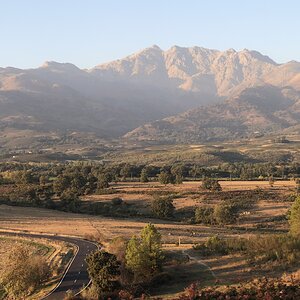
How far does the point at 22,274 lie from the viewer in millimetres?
50781

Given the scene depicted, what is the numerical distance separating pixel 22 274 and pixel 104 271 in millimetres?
9812

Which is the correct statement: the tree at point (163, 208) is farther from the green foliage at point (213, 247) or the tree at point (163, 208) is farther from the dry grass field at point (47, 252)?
the green foliage at point (213, 247)

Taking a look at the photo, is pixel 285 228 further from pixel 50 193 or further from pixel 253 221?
pixel 50 193

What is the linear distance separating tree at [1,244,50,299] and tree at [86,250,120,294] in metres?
7.07

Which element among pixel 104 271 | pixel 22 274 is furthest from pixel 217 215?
pixel 22 274

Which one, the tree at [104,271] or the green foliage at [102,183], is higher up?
the tree at [104,271]

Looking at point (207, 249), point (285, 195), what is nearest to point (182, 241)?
point (207, 249)

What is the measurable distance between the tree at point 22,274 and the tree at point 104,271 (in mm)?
7072

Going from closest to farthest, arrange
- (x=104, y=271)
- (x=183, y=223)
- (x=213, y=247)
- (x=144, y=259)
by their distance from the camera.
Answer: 1. (x=104, y=271)
2. (x=144, y=259)
3. (x=213, y=247)
4. (x=183, y=223)

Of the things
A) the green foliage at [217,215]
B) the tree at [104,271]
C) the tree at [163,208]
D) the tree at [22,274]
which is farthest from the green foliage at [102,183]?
the tree at [104,271]

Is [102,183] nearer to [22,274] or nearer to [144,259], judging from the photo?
[22,274]

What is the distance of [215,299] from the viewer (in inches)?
1612

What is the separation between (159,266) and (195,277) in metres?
4.03

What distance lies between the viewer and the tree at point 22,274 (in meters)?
50.2
